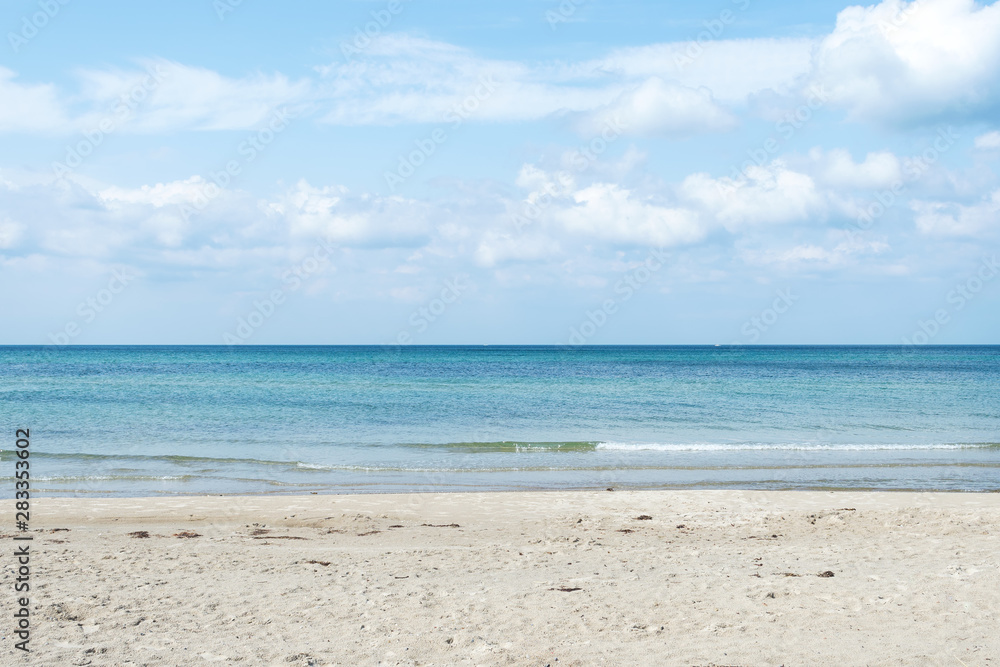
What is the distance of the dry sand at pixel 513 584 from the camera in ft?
19.9

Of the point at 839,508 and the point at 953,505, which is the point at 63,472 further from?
the point at 953,505

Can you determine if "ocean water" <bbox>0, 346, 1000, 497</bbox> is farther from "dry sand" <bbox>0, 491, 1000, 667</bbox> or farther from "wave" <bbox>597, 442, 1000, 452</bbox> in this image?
"dry sand" <bbox>0, 491, 1000, 667</bbox>

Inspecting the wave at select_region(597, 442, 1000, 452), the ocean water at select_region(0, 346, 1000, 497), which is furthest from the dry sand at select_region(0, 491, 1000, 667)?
the wave at select_region(597, 442, 1000, 452)

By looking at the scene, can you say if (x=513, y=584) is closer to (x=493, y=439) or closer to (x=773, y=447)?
(x=493, y=439)

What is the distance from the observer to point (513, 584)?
7.95 m

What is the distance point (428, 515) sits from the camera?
40.2ft

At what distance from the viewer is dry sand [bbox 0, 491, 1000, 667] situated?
6.07 metres

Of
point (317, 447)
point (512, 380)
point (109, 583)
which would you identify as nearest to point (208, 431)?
point (317, 447)

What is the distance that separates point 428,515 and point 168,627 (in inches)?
237

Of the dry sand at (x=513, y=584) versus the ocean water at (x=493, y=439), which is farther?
the ocean water at (x=493, y=439)

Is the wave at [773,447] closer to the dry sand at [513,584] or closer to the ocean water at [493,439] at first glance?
the ocean water at [493,439]

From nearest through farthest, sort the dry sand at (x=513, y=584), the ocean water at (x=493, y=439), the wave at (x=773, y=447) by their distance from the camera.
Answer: the dry sand at (x=513, y=584) → the ocean water at (x=493, y=439) → the wave at (x=773, y=447)

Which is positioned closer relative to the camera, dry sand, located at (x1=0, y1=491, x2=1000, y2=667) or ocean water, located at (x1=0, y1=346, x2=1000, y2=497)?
dry sand, located at (x1=0, y1=491, x2=1000, y2=667)

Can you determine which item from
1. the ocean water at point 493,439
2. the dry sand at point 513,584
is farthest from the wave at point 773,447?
the dry sand at point 513,584
